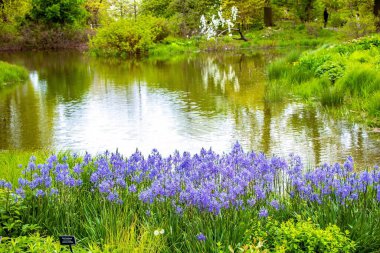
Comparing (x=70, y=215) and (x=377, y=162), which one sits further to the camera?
(x=377, y=162)

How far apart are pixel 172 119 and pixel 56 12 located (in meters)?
32.2

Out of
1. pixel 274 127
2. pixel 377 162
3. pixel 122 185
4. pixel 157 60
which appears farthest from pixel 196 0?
pixel 122 185

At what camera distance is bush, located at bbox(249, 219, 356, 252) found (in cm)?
389

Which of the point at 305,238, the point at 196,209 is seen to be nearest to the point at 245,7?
the point at 196,209

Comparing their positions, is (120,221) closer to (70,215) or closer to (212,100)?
(70,215)

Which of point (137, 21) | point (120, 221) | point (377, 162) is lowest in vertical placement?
point (377, 162)

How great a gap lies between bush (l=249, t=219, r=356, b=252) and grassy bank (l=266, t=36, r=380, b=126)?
5990 mm

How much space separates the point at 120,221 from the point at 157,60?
23115mm

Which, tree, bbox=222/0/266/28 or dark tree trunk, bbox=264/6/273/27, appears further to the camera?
dark tree trunk, bbox=264/6/273/27

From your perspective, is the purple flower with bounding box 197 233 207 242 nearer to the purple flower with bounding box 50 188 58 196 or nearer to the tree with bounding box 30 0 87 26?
the purple flower with bounding box 50 188 58 196

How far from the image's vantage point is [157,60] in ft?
88.5

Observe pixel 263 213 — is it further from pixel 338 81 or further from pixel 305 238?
pixel 338 81

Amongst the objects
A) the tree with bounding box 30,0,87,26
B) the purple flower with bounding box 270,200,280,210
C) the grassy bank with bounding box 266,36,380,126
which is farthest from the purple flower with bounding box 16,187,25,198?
the tree with bounding box 30,0,87,26

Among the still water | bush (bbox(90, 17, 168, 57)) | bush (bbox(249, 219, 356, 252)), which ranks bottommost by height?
the still water
